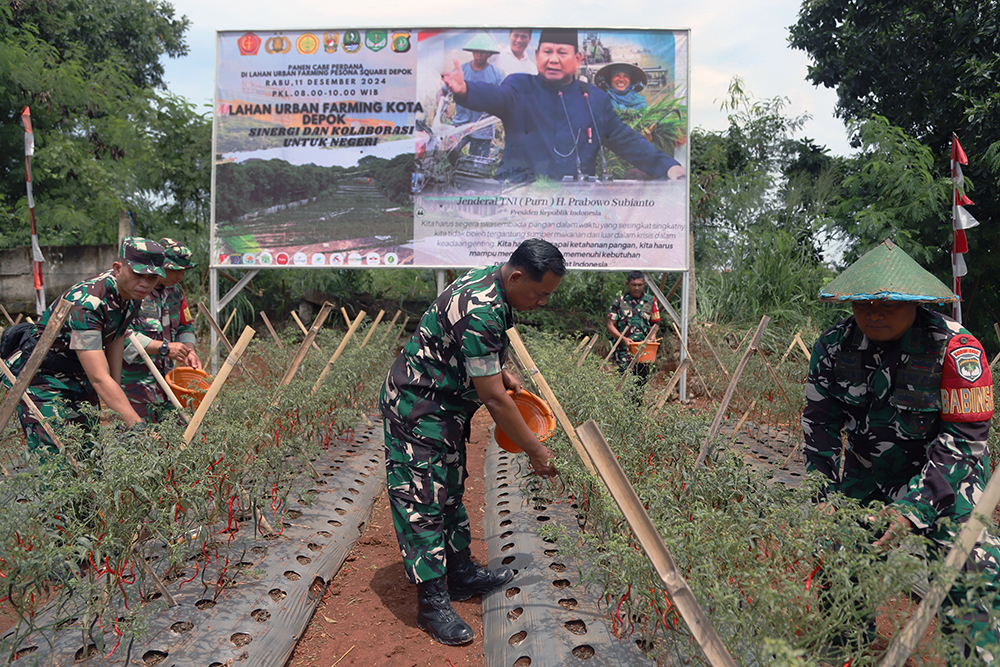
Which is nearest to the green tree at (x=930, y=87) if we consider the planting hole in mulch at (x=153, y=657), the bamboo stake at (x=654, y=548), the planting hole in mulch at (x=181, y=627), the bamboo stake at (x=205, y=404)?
the bamboo stake at (x=205, y=404)

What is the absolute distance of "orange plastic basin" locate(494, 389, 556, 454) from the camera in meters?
3.02

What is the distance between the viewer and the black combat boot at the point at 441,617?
8.84 feet

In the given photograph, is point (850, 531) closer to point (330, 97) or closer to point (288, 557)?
point (288, 557)

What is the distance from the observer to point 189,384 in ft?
12.7

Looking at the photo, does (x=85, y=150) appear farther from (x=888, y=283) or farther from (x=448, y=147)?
(x=888, y=283)

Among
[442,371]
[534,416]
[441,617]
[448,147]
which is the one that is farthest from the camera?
[448,147]

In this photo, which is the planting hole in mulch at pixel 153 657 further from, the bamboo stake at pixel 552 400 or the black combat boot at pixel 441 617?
the bamboo stake at pixel 552 400

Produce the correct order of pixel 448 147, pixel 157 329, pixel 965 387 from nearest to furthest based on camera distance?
pixel 965 387, pixel 157 329, pixel 448 147

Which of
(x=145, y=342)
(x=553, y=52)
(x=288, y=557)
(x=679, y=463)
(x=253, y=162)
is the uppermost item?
(x=553, y=52)

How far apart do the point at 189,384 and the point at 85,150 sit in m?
10.4

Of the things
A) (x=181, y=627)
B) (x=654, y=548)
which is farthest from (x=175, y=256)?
(x=654, y=548)

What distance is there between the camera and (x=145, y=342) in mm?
3879

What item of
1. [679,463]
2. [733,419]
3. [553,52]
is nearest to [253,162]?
[553,52]

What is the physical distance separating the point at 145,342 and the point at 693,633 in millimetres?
3462
